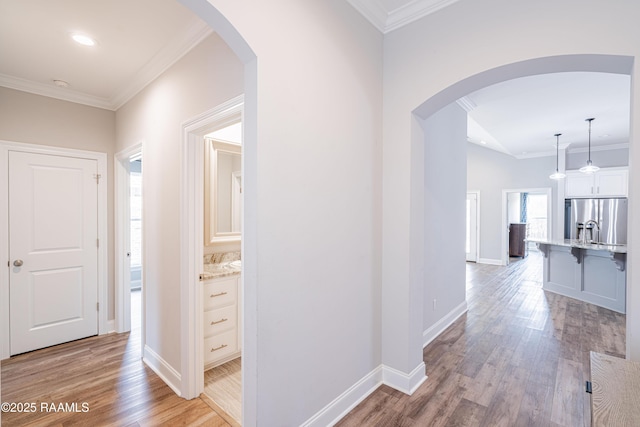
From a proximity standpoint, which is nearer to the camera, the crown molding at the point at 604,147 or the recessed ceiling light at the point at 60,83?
the recessed ceiling light at the point at 60,83

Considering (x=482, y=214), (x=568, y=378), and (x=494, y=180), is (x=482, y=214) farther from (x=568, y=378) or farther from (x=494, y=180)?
(x=568, y=378)

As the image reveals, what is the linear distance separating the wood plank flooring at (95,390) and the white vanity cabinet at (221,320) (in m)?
0.47

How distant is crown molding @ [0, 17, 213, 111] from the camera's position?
2135 mm

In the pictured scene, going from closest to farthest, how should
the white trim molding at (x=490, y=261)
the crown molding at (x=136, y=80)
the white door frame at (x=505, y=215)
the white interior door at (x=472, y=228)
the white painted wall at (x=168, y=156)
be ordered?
the white painted wall at (x=168, y=156) → the crown molding at (x=136, y=80) → the white door frame at (x=505, y=215) → the white trim molding at (x=490, y=261) → the white interior door at (x=472, y=228)

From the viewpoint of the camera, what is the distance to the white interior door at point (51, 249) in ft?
9.68

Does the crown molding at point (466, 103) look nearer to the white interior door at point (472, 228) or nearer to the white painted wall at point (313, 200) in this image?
the white painted wall at point (313, 200)

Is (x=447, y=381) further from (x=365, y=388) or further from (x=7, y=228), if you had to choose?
(x=7, y=228)

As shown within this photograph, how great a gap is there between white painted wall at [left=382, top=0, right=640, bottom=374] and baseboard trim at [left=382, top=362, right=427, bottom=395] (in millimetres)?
124

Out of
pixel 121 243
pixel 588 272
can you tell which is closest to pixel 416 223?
pixel 121 243

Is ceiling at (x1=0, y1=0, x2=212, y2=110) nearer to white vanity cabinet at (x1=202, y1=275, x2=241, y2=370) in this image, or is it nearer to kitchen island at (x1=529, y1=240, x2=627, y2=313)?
white vanity cabinet at (x1=202, y1=275, x2=241, y2=370)

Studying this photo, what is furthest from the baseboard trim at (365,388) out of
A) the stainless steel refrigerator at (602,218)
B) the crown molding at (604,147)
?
the crown molding at (604,147)

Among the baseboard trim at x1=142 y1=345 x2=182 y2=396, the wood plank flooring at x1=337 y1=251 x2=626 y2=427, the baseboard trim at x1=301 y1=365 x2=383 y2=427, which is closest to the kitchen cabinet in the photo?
the wood plank flooring at x1=337 y1=251 x2=626 y2=427

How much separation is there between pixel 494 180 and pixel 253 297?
831 centimetres

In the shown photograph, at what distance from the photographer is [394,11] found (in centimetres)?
218
